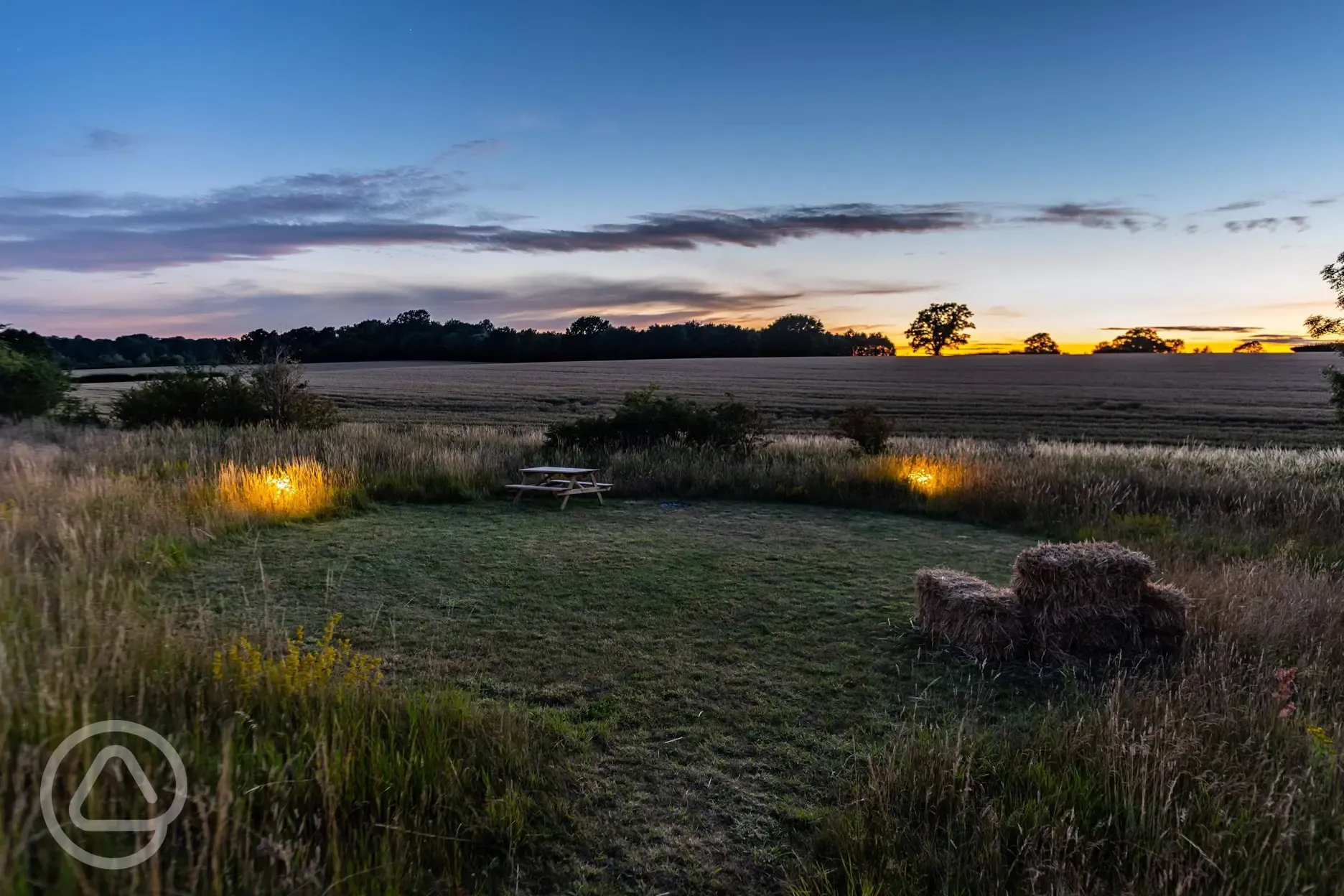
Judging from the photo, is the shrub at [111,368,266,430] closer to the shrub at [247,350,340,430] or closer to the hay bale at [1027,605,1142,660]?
the shrub at [247,350,340,430]

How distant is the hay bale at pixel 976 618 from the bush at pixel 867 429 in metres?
9.09

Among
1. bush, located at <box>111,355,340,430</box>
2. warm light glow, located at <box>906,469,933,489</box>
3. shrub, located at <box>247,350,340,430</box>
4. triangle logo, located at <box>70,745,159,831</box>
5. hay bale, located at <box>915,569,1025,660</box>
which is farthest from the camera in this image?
bush, located at <box>111,355,340,430</box>

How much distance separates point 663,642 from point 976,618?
6.92ft

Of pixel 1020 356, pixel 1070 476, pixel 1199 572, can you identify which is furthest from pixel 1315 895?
pixel 1020 356

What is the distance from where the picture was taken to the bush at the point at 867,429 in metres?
14.4

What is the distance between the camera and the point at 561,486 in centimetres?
1142

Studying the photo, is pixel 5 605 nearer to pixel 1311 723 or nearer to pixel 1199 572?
pixel 1311 723

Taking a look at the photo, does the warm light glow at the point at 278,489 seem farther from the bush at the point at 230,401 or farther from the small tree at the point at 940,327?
the small tree at the point at 940,327

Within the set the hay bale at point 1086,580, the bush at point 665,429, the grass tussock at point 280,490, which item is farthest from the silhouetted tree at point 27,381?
the hay bale at point 1086,580

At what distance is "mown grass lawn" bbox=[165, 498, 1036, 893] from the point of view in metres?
3.06

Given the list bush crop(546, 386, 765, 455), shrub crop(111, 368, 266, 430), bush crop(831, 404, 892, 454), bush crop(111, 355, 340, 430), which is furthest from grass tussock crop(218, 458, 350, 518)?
bush crop(831, 404, 892, 454)

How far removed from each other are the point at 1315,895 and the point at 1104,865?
0.62 metres

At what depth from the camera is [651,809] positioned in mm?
3119

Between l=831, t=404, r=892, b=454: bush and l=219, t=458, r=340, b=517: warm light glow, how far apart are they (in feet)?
30.1
